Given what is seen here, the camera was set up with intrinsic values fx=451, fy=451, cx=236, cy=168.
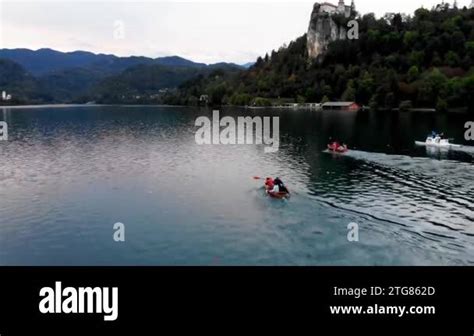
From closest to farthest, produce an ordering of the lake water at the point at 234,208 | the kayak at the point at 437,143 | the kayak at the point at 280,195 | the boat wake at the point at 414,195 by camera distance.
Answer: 1. the lake water at the point at 234,208
2. the boat wake at the point at 414,195
3. the kayak at the point at 280,195
4. the kayak at the point at 437,143

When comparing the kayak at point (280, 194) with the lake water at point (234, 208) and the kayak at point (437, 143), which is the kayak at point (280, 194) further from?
the kayak at point (437, 143)

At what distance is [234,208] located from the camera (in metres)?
44.5

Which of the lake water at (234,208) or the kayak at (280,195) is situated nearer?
the lake water at (234,208)

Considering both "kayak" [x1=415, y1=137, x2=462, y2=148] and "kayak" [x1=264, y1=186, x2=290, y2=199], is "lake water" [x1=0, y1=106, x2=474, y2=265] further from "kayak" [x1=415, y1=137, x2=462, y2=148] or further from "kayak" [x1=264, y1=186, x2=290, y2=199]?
"kayak" [x1=415, y1=137, x2=462, y2=148]

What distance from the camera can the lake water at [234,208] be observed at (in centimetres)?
3316

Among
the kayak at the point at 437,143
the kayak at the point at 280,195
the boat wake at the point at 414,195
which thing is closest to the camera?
the boat wake at the point at 414,195

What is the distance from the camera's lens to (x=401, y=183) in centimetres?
5369

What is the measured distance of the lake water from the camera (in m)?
33.2
